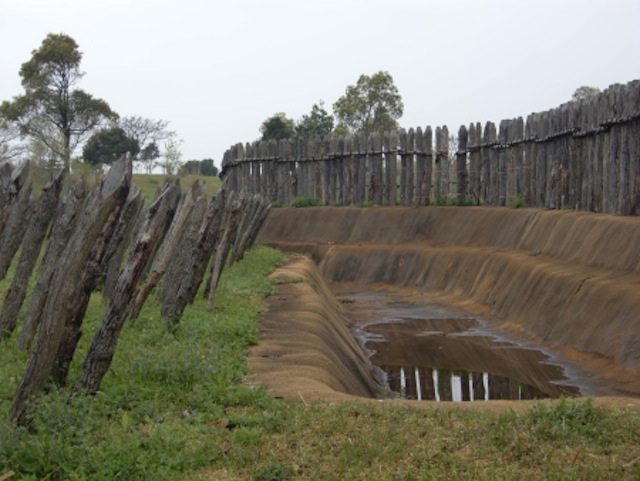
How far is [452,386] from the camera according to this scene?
40.6ft

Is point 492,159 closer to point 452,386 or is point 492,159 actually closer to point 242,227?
point 242,227

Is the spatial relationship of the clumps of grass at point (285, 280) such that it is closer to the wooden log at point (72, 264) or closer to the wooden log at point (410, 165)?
the wooden log at point (72, 264)

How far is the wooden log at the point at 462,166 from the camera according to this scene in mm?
25875

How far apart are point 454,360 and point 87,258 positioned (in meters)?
8.66

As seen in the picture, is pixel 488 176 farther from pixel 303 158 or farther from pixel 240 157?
pixel 240 157

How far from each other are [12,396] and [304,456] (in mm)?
2508

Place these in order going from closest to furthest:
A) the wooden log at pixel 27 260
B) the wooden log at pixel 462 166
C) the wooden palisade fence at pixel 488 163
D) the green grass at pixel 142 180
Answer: the wooden log at pixel 27 260, the wooden palisade fence at pixel 488 163, the wooden log at pixel 462 166, the green grass at pixel 142 180

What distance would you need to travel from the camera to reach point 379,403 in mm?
6945

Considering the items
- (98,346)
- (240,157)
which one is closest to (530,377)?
(98,346)

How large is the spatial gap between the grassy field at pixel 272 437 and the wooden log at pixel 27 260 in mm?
1719

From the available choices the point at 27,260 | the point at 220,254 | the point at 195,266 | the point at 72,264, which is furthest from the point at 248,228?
the point at 72,264

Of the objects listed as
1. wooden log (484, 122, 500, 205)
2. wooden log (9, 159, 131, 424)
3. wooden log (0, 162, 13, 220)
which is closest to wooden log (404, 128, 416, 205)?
wooden log (484, 122, 500, 205)

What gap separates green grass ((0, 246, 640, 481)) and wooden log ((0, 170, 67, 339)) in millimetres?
1749

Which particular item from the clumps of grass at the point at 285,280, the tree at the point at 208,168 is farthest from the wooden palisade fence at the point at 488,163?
the tree at the point at 208,168
